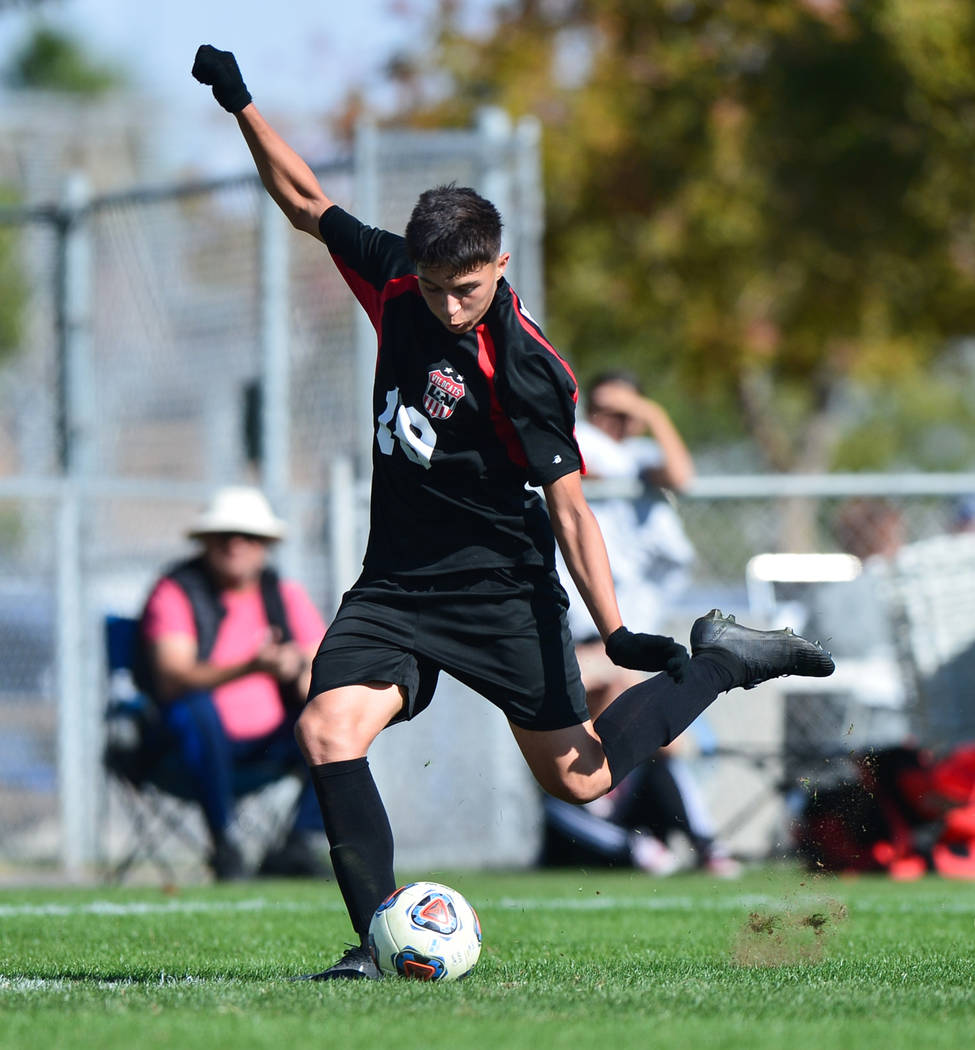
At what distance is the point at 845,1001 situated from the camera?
4.52m

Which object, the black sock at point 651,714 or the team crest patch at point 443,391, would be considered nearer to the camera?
the team crest patch at point 443,391

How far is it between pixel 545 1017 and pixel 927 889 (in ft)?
15.2

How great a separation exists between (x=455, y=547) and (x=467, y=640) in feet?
0.86

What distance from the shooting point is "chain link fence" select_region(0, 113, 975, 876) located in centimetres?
1011

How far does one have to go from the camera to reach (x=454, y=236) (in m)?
4.87

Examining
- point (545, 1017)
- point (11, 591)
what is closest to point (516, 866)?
point (11, 591)

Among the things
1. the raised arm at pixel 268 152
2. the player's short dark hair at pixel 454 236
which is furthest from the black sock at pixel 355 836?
the raised arm at pixel 268 152

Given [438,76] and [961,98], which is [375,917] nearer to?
[961,98]

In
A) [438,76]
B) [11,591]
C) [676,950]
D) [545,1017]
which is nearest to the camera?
[545,1017]

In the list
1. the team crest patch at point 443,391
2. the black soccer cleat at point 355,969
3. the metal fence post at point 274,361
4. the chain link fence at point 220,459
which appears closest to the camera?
the black soccer cleat at point 355,969

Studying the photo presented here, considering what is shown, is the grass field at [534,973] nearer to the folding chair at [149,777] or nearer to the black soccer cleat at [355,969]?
the black soccer cleat at [355,969]

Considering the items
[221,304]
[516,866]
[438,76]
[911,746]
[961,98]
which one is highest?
[438,76]

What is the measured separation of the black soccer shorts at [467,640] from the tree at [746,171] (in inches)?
430

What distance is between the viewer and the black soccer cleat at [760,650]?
570 cm
